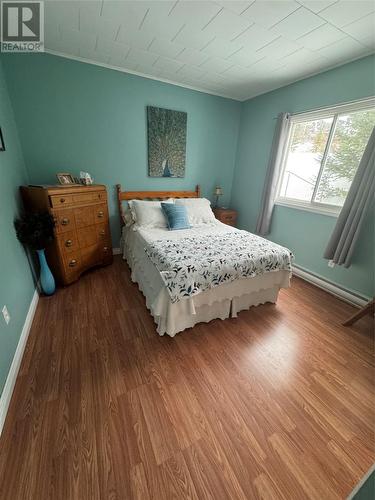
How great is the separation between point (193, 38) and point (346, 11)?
121 cm

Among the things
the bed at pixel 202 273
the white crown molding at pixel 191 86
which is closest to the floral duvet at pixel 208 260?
the bed at pixel 202 273

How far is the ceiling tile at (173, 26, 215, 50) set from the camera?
1.81 metres

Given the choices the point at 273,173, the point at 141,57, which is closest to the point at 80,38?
the point at 141,57

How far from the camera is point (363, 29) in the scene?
1647 mm

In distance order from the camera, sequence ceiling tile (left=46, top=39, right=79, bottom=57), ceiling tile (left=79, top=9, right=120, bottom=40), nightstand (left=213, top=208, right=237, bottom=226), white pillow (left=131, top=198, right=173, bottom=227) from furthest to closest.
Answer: nightstand (left=213, top=208, right=237, bottom=226), white pillow (left=131, top=198, right=173, bottom=227), ceiling tile (left=46, top=39, right=79, bottom=57), ceiling tile (left=79, top=9, right=120, bottom=40)

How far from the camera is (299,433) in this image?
115 cm

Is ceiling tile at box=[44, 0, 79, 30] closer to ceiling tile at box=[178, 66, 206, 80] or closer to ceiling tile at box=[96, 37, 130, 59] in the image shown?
ceiling tile at box=[96, 37, 130, 59]

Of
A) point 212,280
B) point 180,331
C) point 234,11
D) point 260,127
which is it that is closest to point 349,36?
point 234,11

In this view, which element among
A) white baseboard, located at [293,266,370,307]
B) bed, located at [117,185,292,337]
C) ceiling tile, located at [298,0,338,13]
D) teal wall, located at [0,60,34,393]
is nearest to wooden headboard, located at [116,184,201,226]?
bed, located at [117,185,292,337]

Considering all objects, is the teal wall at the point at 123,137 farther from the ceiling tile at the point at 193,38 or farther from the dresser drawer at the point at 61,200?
the ceiling tile at the point at 193,38

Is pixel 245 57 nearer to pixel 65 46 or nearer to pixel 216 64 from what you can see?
pixel 216 64

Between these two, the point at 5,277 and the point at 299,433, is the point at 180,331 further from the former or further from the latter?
the point at 5,277

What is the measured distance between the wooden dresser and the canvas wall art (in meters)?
1.02

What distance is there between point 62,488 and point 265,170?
149 inches
